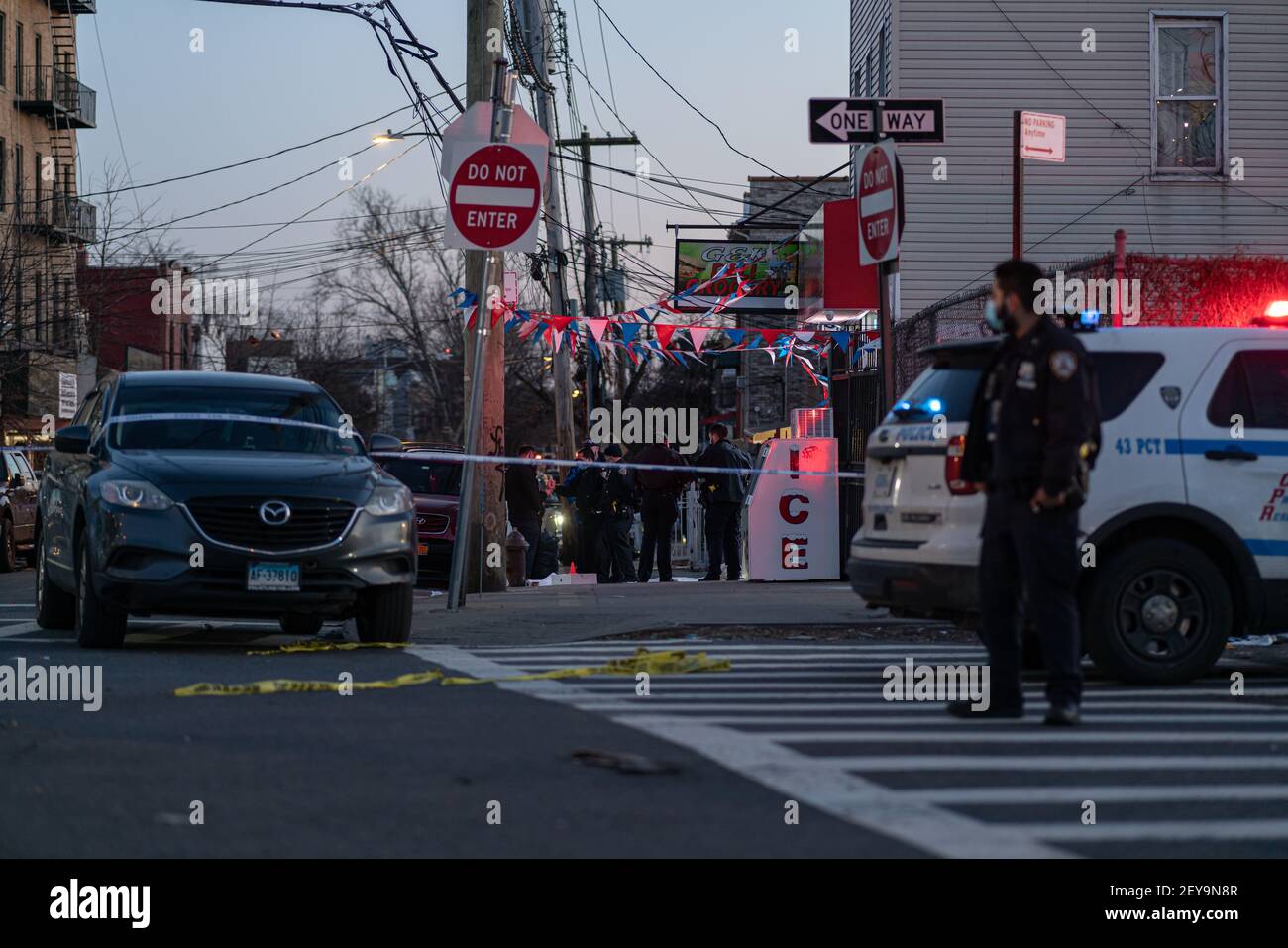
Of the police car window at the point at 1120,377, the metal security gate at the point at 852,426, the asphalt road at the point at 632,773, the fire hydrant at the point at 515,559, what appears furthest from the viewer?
the fire hydrant at the point at 515,559

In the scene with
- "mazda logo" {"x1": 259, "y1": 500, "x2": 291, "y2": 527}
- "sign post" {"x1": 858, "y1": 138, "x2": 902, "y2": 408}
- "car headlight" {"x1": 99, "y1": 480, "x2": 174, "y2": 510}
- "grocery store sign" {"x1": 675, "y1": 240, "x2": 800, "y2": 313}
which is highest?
"grocery store sign" {"x1": 675, "y1": 240, "x2": 800, "y2": 313}

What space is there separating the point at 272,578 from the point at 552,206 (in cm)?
2000

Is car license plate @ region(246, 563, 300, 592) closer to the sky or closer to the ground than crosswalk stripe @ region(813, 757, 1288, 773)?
closer to the sky

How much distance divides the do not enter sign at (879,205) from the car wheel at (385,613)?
371 centimetres

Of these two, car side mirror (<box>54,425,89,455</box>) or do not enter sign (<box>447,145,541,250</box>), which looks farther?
do not enter sign (<box>447,145,541,250</box>)

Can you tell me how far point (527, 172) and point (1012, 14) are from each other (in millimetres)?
12316

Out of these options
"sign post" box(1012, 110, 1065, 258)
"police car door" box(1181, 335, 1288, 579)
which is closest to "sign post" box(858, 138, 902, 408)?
"police car door" box(1181, 335, 1288, 579)

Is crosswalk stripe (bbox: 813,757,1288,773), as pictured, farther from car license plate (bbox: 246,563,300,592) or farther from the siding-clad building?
the siding-clad building

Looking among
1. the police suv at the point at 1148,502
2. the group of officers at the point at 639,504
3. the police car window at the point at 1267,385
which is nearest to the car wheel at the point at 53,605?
the police suv at the point at 1148,502

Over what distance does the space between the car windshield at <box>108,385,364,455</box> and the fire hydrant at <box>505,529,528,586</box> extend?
889 centimetres

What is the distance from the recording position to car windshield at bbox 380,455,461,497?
71.5 ft

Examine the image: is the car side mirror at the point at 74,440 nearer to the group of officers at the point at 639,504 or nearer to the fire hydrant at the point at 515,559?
the group of officers at the point at 639,504

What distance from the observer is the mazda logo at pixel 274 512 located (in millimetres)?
11031
